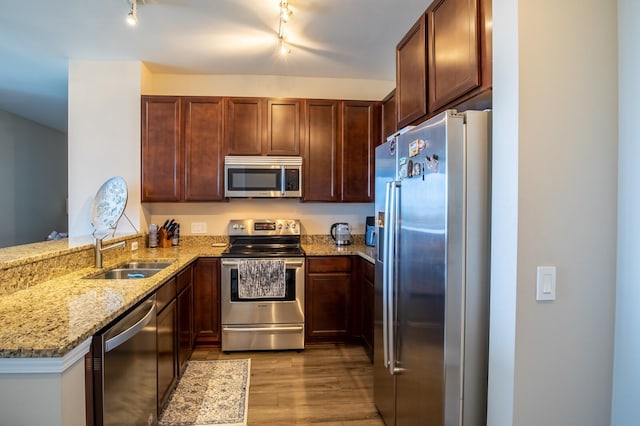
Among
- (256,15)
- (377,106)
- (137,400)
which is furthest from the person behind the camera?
(377,106)

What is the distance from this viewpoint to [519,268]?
1160 mm

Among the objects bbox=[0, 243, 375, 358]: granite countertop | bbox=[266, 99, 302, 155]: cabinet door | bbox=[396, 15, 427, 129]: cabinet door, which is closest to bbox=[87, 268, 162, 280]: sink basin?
bbox=[0, 243, 375, 358]: granite countertop

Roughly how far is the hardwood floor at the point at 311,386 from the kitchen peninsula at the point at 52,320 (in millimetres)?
1080

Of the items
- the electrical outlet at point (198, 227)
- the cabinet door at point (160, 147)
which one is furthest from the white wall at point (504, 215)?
the electrical outlet at point (198, 227)

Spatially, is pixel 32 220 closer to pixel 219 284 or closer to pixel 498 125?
pixel 219 284

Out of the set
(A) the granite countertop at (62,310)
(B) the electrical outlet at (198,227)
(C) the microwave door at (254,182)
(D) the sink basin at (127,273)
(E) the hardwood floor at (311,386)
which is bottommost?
(E) the hardwood floor at (311,386)

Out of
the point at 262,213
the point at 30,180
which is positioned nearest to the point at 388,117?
the point at 262,213

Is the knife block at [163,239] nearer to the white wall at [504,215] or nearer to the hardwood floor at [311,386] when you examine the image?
the hardwood floor at [311,386]

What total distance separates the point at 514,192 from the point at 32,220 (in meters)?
7.08

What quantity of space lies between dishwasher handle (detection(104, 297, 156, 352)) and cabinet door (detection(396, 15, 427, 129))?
1.82m

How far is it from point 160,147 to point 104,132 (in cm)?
59

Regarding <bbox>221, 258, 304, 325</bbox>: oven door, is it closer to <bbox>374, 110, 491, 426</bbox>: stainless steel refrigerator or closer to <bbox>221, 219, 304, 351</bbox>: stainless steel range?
<bbox>221, 219, 304, 351</bbox>: stainless steel range

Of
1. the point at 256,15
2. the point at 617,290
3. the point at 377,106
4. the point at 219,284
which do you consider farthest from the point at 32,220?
the point at 617,290

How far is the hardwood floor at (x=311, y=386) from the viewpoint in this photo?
212 cm
